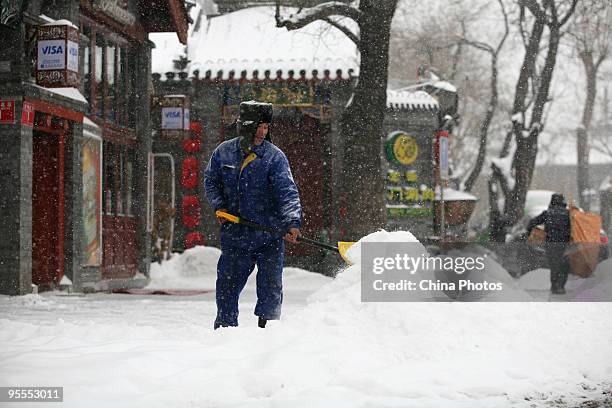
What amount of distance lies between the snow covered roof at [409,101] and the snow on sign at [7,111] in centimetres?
1399

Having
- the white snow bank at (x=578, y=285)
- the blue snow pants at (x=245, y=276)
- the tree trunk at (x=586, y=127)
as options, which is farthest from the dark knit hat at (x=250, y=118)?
the tree trunk at (x=586, y=127)

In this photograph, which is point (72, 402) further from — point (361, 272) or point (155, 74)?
point (155, 74)

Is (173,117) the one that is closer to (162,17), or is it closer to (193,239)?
(162,17)

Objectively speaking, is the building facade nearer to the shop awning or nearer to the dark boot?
the shop awning

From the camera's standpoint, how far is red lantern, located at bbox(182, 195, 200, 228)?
79.5 feet

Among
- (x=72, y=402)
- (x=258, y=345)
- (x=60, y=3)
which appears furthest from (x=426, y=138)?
(x=72, y=402)

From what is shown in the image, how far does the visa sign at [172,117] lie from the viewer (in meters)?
19.6

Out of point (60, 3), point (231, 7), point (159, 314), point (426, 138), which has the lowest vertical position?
point (159, 314)

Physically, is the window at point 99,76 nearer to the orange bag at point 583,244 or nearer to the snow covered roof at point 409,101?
the orange bag at point 583,244

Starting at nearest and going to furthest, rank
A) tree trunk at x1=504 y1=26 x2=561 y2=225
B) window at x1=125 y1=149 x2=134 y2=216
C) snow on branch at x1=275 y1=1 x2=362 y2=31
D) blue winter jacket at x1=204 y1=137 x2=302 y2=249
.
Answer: blue winter jacket at x1=204 y1=137 x2=302 y2=249, snow on branch at x1=275 y1=1 x2=362 y2=31, window at x1=125 y1=149 x2=134 y2=216, tree trunk at x1=504 y1=26 x2=561 y2=225

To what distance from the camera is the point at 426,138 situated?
1043 inches

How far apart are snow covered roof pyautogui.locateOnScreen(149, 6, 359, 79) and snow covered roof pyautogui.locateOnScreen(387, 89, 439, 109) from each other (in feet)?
7.09

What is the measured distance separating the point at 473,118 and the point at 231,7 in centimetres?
2578

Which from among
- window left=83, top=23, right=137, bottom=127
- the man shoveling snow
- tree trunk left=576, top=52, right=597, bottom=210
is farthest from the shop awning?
tree trunk left=576, top=52, right=597, bottom=210
